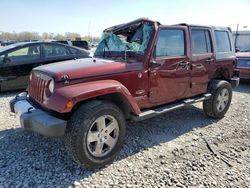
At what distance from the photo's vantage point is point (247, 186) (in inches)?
122

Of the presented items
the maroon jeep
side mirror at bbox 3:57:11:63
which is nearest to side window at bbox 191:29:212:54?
the maroon jeep

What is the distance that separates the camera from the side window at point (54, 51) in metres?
7.51

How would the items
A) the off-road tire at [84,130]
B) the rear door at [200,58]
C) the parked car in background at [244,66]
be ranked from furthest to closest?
the parked car in background at [244,66] < the rear door at [200,58] < the off-road tire at [84,130]

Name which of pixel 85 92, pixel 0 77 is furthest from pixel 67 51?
pixel 85 92

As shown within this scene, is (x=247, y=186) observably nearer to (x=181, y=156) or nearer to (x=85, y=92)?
(x=181, y=156)

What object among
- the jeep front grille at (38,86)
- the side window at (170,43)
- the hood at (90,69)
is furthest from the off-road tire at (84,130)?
the side window at (170,43)

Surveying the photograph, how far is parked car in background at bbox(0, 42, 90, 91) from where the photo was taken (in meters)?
6.88

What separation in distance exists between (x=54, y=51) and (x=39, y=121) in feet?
16.5

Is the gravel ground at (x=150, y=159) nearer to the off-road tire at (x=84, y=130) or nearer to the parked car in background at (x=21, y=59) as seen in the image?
the off-road tire at (x=84, y=130)

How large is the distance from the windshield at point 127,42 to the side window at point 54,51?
3327 mm

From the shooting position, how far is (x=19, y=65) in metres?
7.03

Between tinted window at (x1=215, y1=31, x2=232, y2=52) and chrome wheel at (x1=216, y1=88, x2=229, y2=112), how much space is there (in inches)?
36.7

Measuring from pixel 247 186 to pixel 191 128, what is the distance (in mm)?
1893

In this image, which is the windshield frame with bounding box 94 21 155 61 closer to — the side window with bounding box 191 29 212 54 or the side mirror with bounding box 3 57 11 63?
the side window with bounding box 191 29 212 54
